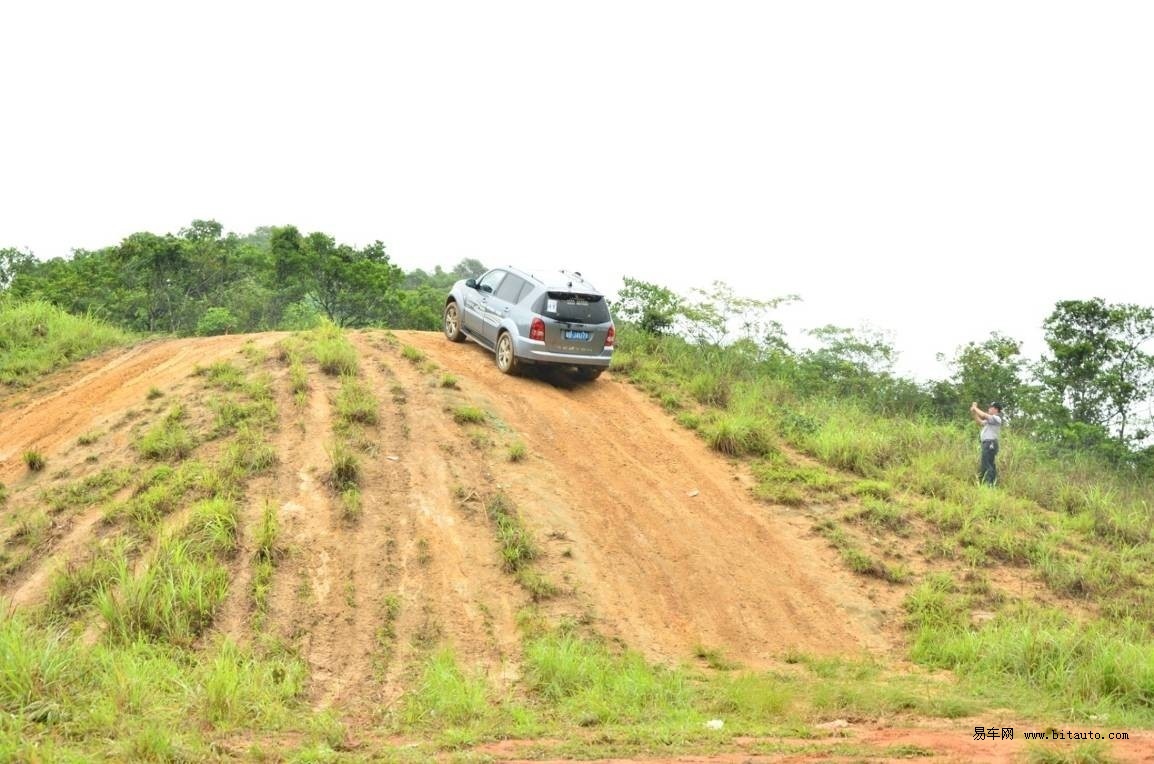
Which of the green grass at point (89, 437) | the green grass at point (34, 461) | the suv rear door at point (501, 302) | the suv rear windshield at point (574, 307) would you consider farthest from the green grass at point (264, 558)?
the suv rear door at point (501, 302)

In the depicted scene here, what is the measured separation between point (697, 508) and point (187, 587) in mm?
6266

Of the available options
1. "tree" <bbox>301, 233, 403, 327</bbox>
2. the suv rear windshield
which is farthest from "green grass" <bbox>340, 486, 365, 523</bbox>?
"tree" <bbox>301, 233, 403, 327</bbox>

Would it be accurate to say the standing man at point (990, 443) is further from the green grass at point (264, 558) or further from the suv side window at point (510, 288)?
the green grass at point (264, 558)

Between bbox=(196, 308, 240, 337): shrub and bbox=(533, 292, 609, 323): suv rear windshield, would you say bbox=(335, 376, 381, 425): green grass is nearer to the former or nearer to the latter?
bbox=(533, 292, 609, 323): suv rear windshield

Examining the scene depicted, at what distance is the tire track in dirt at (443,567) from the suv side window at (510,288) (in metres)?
2.45

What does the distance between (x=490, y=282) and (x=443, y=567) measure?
653 cm

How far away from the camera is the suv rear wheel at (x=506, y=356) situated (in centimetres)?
1476

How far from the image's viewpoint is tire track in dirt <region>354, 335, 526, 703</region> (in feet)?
29.6

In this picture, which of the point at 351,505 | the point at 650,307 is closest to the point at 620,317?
the point at 650,307

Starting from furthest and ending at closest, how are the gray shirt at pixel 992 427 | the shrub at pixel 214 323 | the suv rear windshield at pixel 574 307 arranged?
the shrub at pixel 214 323 → the suv rear windshield at pixel 574 307 → the gray shirt at pixel 992 427

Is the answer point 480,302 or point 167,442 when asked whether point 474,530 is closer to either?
point 167,442

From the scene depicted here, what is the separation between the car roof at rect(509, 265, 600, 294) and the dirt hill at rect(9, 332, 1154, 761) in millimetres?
1512

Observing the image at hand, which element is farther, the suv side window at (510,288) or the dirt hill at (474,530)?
the suv side window at (510,288)

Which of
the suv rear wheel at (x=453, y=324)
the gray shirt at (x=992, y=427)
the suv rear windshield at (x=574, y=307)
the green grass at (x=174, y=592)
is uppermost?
the suv rear windshield at (x=574, y=307)
